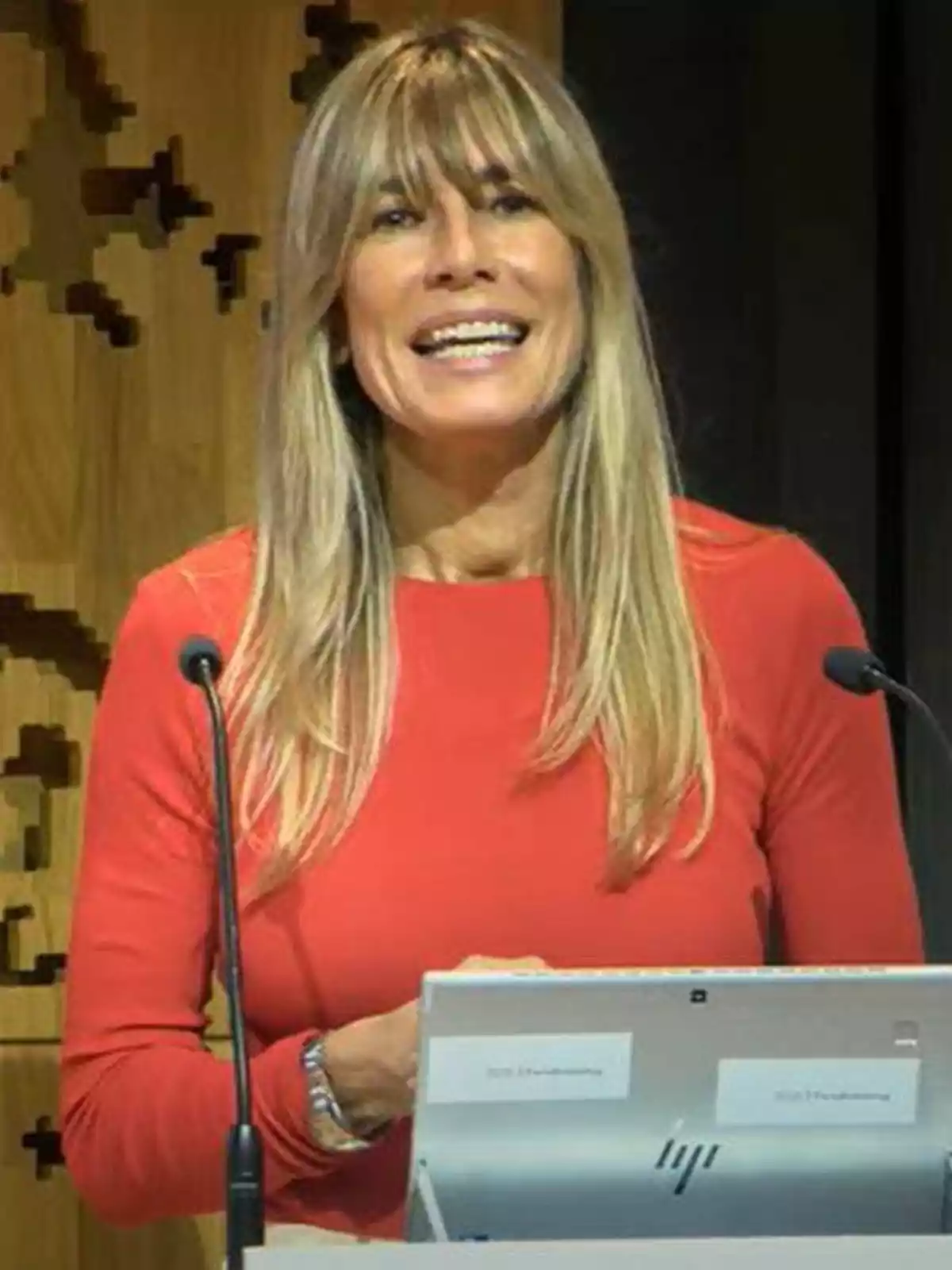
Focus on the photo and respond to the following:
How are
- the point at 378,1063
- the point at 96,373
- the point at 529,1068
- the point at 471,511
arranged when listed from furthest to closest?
1. the point at 96,373
2. the point at 471,511
3. the point at 378,1063
4. the point at 529,1068

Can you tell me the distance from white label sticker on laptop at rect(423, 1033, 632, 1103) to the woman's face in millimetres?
560

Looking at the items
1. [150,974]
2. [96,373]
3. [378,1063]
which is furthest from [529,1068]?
[96,373]

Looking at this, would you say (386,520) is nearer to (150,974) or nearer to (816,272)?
(150,974)

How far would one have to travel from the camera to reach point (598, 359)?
5.04ft

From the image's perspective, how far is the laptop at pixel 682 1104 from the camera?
1008 millimetres

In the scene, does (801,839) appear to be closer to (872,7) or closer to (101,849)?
(101,849)

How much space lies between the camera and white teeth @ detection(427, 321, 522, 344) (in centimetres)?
147

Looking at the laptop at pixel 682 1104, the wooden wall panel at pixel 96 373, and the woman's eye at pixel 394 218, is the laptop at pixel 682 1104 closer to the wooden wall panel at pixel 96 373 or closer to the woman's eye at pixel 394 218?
the woman's eye at pixel 394 218

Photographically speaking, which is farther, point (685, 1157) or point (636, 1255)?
point (685, 1157)

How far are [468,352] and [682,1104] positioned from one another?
0.61 m

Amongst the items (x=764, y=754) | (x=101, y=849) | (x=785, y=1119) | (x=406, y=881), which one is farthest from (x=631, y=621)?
(x=785, y=1119)

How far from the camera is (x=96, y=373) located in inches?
85.7

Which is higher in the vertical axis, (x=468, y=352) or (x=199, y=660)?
(x=468, y=352)

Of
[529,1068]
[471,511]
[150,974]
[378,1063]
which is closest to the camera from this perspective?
[529,1068]
